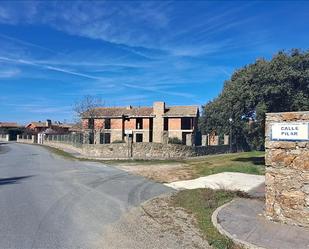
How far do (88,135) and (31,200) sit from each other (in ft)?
116

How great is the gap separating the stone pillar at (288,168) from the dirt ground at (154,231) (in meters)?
2.04

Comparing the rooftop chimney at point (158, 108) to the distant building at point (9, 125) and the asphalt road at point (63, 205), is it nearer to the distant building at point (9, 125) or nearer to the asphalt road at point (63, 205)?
the asphalt road at point (63, 205)

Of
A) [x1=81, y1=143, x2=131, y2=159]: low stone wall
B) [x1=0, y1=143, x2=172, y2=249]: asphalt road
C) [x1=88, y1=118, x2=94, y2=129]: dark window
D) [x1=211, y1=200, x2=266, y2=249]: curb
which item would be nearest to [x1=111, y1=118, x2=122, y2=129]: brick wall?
[x1=88, y1=118, x2=94, y2=129]: dark window

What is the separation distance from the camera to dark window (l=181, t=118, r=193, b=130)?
214ft

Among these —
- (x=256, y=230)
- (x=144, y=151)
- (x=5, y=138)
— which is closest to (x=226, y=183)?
(x=256, y=230)

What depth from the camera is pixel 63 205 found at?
11.6 meters

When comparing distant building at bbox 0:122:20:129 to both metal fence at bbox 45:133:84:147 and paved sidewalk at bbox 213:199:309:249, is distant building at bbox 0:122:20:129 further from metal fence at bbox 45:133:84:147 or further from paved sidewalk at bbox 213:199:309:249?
paved sidewalk at bbox 213:199:309:249

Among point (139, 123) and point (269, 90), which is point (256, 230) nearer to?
point (269, 90)

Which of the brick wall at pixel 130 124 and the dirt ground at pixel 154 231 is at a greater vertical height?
the brick wall at pixel 130 124

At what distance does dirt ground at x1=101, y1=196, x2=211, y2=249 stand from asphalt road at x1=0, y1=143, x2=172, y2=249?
329 millimetres

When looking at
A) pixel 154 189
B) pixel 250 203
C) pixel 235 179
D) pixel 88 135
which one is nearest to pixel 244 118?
pixel 235 179

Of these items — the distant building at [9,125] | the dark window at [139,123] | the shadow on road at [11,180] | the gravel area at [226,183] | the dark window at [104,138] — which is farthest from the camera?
the distant building at [9,125]

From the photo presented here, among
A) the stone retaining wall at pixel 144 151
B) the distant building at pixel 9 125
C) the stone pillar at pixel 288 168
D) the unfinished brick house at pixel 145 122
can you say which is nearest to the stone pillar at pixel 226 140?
the stone retaining wall at pixel 144 151

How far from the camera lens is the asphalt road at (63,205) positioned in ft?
26.1
